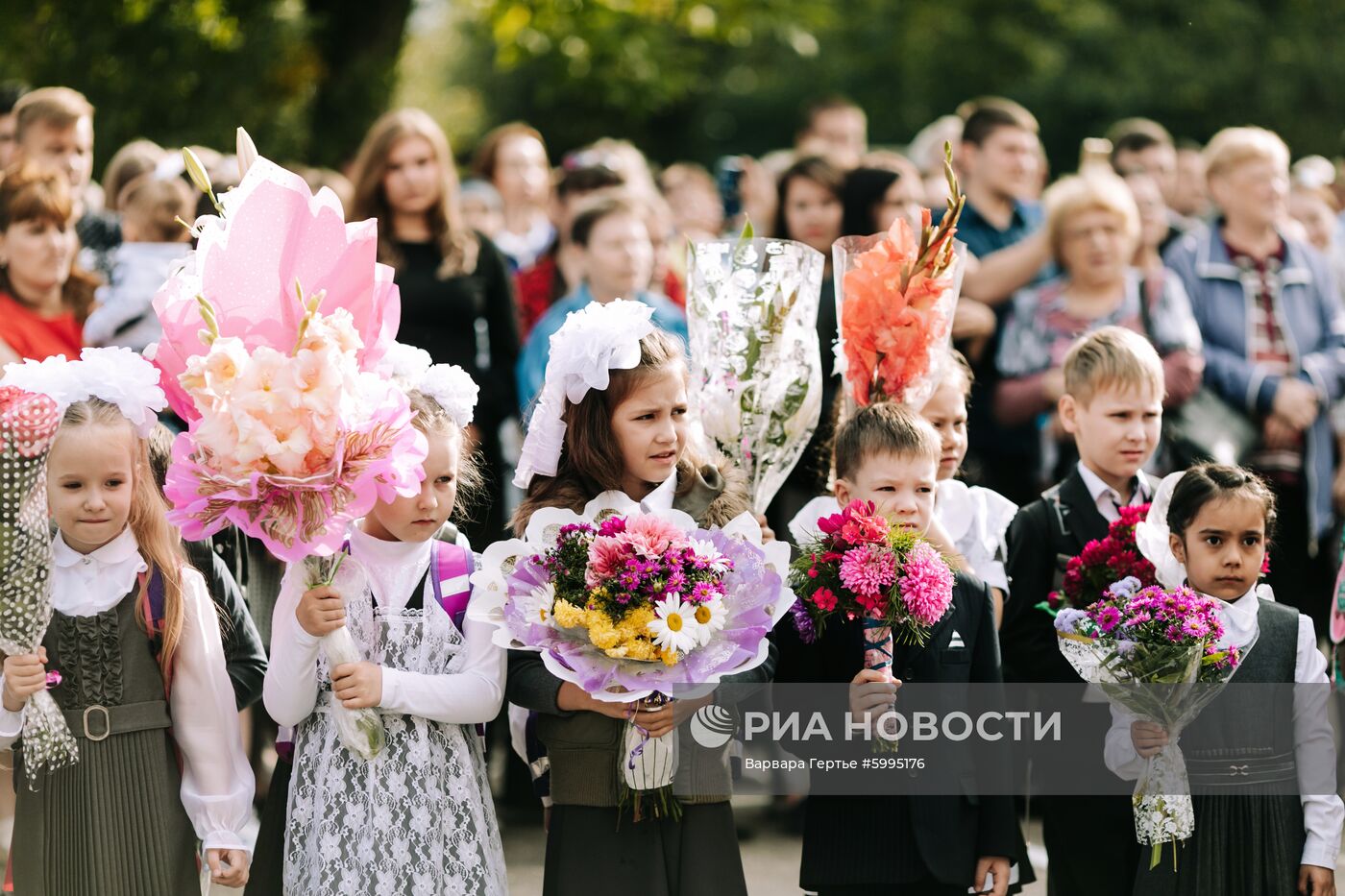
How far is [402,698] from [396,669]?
89 millimetres

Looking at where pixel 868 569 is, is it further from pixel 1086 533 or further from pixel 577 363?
pixel 1086 533

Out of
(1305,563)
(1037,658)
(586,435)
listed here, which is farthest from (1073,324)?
(586,435)

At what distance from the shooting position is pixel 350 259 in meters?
3.77

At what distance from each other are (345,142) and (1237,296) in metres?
7.96

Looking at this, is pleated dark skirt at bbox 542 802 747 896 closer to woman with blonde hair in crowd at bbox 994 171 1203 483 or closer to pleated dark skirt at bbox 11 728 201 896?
pleated dark skirt at bbox 11 728 201 896

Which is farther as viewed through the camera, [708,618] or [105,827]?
[105,827]

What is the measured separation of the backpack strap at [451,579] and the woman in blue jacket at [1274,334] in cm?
415

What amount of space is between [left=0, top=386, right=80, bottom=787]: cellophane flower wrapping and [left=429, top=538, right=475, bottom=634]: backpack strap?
91 centimetres

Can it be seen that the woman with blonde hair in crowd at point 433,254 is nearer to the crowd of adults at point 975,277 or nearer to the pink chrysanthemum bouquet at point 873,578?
the crowd of adults at point 975,277

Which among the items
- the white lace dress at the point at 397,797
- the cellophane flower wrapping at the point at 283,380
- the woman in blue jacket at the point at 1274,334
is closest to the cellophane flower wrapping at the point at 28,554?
the cellophane flower wrapping at the point at 283,380

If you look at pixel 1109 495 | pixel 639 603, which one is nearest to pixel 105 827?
pixel 639 603

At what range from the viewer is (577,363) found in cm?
415

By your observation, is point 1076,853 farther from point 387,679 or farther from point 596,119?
point 596,119

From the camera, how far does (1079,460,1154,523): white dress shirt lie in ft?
15.8
